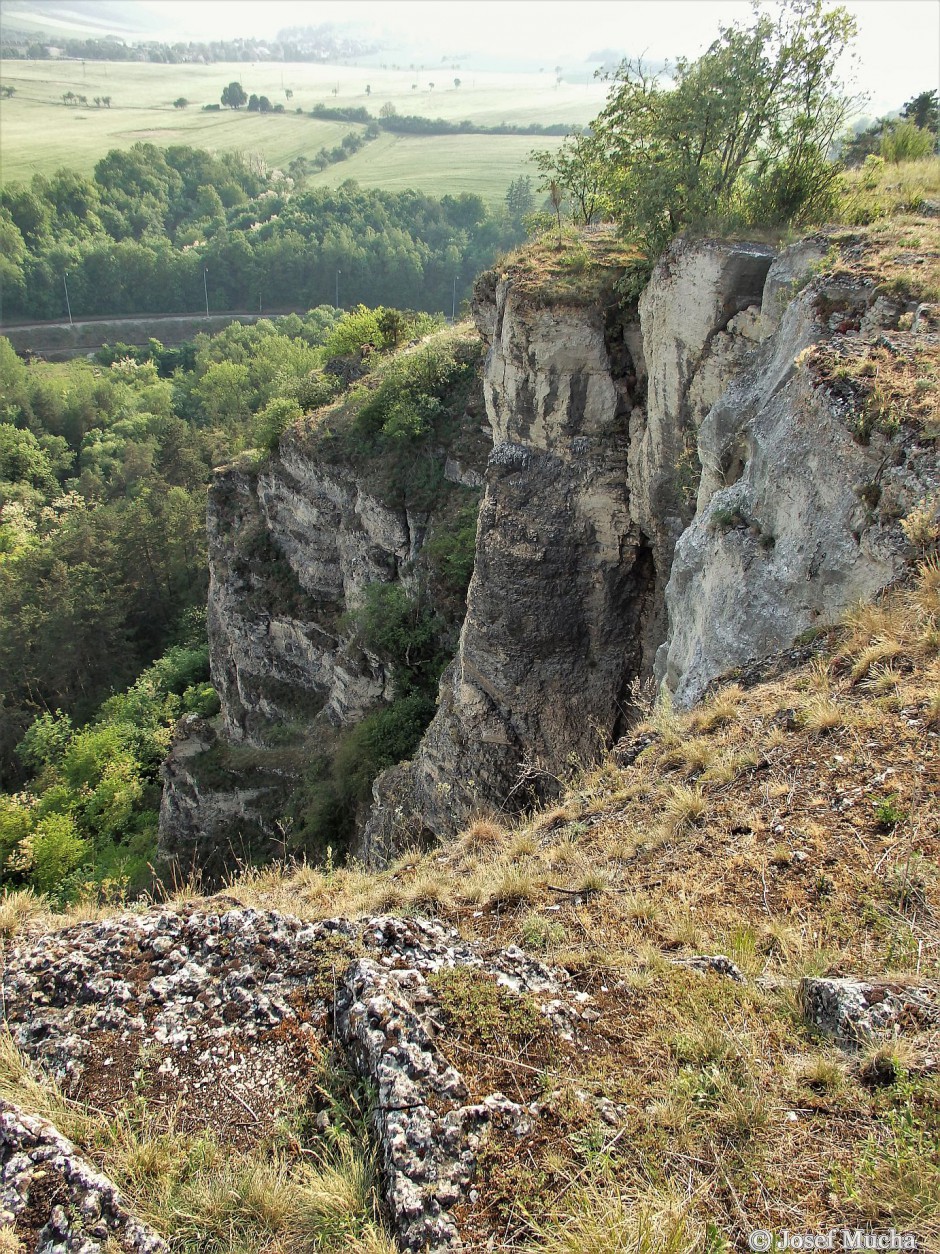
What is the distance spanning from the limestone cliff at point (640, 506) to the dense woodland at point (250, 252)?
84658 mm

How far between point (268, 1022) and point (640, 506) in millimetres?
11705

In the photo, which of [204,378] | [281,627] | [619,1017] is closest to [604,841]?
[619,1017]

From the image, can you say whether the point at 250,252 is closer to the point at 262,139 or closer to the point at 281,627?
the point at 262,139

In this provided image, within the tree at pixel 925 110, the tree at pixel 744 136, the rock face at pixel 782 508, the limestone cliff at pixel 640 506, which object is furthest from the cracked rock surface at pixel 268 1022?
the tree at pixel 925 110

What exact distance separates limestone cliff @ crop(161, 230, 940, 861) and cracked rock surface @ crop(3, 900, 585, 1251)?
5.58m

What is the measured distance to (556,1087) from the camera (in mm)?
4031

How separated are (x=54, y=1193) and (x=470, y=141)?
183 m

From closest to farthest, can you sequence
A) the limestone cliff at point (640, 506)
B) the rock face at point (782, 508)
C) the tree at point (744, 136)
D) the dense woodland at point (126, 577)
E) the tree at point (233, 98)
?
the rock face at point (782, 508) → the limestone cliff at point (640, 506) → the tree at point (744, 136) → the dense woodland at point (126, 577) → the tree at point (233, 98)

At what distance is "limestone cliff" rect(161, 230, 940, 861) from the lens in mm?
8578

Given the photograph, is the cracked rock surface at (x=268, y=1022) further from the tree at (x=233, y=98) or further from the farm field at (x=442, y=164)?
the tree at (x=233, y=98)

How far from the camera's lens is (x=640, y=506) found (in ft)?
47.5

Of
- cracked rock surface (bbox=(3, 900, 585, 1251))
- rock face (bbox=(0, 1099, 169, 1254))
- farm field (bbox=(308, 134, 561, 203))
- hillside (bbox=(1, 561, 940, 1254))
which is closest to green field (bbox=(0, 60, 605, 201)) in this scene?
farm field (bbox=(308, 134, 561, 203))

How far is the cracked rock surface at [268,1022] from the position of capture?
3812 millimetres

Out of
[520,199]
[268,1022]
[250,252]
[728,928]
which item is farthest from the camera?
[520,199]
